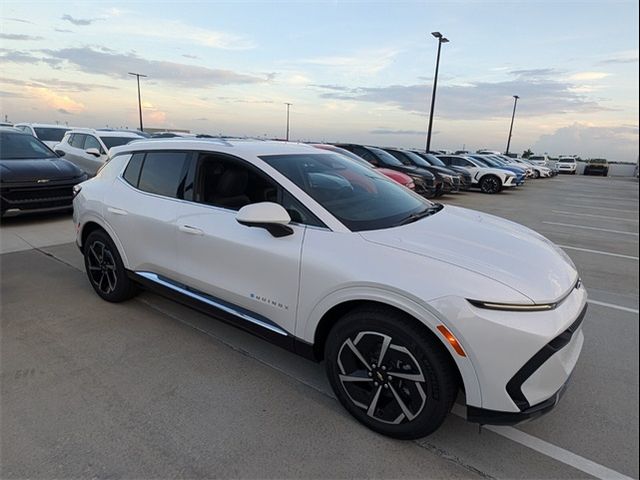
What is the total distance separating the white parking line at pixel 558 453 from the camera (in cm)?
210

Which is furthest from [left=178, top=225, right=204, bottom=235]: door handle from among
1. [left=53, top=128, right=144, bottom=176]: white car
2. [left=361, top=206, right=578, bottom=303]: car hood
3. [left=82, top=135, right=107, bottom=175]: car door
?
[left=53, top=128, right=144, bottom=176]: white car

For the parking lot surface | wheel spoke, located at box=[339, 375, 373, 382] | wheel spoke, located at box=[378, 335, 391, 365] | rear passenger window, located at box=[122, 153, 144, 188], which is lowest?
the parking lot surface

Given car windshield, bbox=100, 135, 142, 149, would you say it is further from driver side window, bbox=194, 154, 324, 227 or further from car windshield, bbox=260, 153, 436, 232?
car windshield, bbox=260, 153, 436, 232

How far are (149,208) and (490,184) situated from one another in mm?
16650

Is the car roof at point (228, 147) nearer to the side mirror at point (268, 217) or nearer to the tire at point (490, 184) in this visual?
the side mirror at point (268, 217)

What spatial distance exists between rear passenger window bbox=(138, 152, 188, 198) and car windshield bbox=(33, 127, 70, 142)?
41.7ft

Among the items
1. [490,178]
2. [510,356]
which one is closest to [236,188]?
[510,356]

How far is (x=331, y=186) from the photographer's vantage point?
2996 mm

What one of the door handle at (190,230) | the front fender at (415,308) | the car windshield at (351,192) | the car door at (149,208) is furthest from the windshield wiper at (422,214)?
the car door at (149,208)

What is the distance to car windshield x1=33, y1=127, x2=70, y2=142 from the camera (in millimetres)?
13711

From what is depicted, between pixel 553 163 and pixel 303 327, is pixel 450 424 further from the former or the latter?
pixel 553 163

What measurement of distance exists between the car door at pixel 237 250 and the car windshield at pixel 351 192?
210mm

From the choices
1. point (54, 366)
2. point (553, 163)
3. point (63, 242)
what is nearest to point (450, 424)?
point (54, 366)

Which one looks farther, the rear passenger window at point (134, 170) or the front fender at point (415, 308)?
the rear passenger window at point (134, 170)
